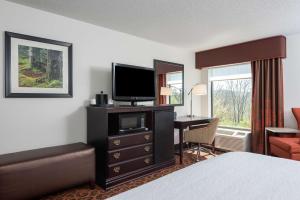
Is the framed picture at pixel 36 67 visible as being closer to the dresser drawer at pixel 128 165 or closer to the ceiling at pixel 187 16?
the ceiling at pixel 187 16

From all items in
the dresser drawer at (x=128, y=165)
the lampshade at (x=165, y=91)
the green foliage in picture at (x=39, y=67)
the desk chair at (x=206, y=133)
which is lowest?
the dresser drawer at (x=128, y=165)

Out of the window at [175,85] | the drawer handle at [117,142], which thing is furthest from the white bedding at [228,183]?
the window at [175,85]

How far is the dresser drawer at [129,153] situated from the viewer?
2.58 metres

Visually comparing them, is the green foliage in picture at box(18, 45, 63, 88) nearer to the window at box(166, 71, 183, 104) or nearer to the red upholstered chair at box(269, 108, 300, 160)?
the window at box(166, 71, 183, 104)

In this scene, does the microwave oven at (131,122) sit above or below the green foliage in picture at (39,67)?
below

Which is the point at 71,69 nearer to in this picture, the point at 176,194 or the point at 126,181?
the point at 126,181

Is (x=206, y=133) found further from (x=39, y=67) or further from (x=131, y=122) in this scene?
(x=39, y=67)

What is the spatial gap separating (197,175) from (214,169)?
0.20m

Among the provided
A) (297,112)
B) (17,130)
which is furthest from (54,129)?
(297,112)

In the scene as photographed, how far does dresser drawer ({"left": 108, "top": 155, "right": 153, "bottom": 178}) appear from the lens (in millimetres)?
2578

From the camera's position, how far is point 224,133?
4.45 metres

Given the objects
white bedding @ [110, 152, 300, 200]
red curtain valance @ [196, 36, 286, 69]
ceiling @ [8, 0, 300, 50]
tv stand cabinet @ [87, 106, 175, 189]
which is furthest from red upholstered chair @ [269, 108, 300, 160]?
tv stand cabinet @ [87, 106, 175, 189]

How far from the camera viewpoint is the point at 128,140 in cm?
275

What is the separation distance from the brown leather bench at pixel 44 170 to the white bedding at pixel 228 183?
4.60ft
